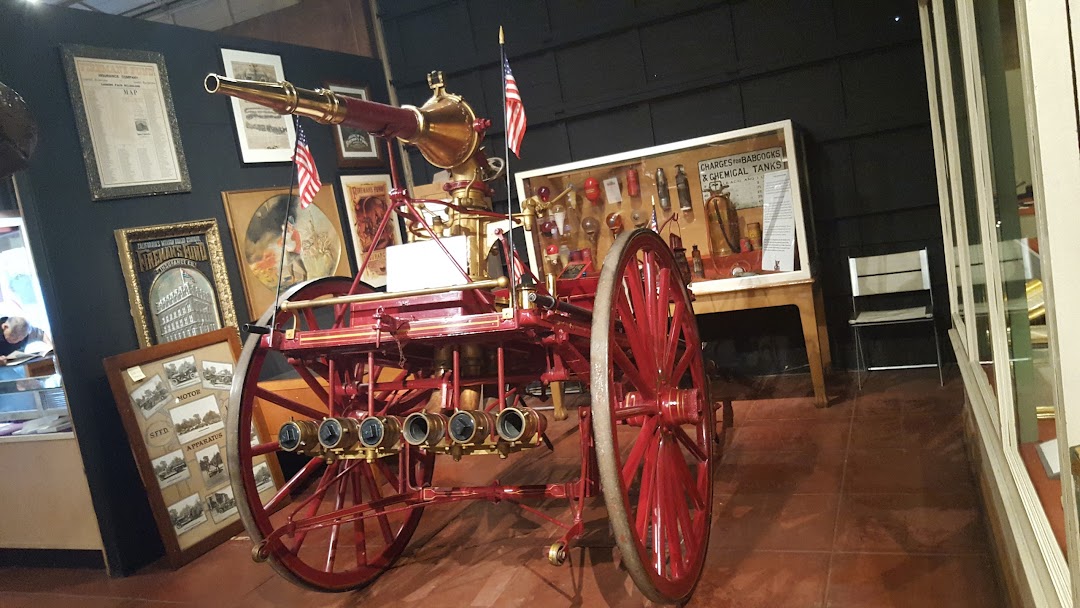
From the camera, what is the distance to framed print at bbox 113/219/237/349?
3.98 m

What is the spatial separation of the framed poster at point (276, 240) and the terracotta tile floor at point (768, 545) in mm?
1593

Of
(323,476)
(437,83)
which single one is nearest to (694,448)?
(323,476)

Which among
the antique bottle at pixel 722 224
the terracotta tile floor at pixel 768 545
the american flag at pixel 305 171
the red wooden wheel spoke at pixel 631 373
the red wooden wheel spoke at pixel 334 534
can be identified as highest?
the american flag at pixel 305 171

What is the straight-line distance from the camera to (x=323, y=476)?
2988 mm

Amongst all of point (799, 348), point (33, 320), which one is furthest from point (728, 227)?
point (33, 320)

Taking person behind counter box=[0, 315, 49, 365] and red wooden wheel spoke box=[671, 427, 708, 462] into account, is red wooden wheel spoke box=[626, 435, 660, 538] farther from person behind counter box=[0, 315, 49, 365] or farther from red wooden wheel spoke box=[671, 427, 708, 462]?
person behind counter box=[0, 315, 49, 365]

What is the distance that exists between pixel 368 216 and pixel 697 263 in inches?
96.2

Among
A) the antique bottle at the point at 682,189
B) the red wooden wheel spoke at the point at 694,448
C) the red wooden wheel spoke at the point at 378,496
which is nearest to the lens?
the red wooden wheel spoke at the point at 694,448

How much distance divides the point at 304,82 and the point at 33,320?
247 cm

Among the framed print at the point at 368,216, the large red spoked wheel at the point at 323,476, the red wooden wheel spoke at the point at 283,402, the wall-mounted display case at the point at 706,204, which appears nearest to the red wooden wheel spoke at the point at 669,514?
the large red spoked wheel at the point at 323,476

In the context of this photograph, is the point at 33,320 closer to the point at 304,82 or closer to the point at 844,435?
the point at 304,82

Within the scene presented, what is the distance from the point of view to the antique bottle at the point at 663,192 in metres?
5.06

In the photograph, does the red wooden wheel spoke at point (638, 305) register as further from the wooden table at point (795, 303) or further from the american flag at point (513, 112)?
the wooden table at point (795, 303)

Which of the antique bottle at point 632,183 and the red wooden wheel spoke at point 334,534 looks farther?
the antique bottle at point 632,183
